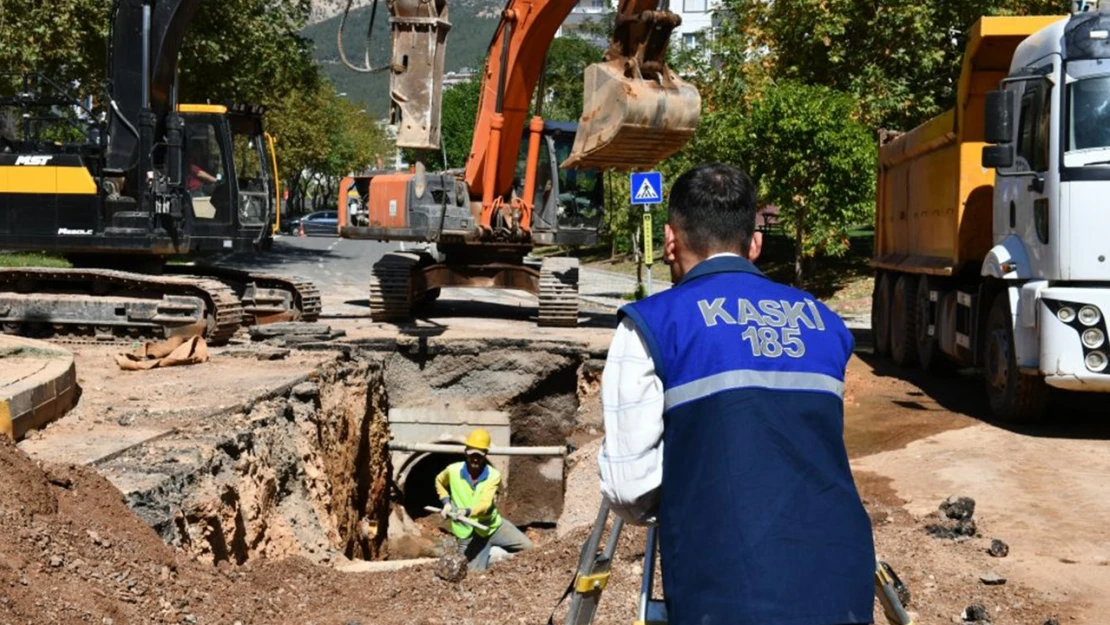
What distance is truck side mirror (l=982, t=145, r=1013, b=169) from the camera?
11766 mm

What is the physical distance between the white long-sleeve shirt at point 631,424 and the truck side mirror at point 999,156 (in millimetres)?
9108

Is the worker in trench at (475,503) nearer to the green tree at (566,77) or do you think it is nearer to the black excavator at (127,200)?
the black excavator at (127,200)

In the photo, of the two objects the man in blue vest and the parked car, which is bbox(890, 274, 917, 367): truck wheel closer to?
the man in blue vest

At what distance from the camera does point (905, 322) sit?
1673cm

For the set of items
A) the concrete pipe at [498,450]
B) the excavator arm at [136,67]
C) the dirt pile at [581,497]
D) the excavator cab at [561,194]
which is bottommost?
the concrete pipe at [498,450]

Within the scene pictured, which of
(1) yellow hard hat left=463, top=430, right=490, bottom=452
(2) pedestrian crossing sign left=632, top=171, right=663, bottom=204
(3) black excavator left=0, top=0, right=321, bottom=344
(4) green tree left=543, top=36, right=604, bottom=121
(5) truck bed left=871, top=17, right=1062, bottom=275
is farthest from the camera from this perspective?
(4) green tree left=543, top=36, right=604, bottom=121

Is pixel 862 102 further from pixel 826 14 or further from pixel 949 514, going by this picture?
pixel 949 514

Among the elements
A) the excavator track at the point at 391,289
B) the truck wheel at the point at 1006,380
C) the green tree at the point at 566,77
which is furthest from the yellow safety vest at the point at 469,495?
the green tree at the point at 566,77

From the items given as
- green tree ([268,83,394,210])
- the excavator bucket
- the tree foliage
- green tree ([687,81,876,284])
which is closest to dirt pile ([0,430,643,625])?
the excavator bucket

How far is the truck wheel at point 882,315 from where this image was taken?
60.2ft

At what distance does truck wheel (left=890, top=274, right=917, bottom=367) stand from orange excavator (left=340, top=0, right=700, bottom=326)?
432cm

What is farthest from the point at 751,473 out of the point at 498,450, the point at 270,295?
the point at 270,295

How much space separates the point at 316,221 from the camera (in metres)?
60.4

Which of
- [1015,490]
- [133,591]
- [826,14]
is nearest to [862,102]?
[826,14]
